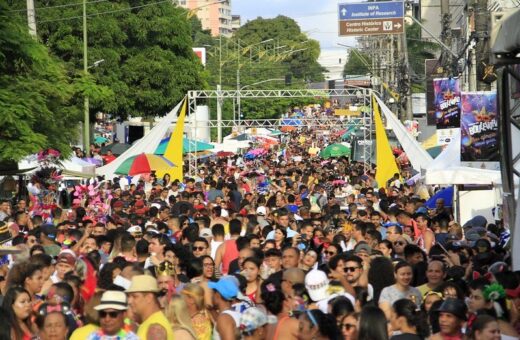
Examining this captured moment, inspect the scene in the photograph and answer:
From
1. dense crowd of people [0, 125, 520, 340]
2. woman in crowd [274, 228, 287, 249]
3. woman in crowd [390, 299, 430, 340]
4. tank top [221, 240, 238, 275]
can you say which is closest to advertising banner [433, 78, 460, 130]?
dense crowd of people [0, 125, 520, 340]

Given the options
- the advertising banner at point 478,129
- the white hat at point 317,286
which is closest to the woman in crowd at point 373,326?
the white hat at point 317,286

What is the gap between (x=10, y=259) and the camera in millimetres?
14375

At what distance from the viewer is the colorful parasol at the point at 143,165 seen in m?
32.2

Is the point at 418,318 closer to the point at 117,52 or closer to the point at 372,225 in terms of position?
the point at 372,225

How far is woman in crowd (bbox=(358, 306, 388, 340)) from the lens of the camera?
858 cm

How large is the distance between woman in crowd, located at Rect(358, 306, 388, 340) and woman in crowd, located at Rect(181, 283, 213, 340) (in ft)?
5.54

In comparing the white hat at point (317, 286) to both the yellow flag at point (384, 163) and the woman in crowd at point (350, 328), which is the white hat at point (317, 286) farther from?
the yellow flag at point (384, 163)

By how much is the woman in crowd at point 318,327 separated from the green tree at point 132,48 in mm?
44257

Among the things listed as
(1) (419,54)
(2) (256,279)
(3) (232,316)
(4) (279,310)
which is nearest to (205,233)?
(2) (256,279)

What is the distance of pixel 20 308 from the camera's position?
32.9ft

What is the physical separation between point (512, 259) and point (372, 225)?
423cm

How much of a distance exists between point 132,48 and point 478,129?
39.9 m

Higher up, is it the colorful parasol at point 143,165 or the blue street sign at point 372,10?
the blue street sign at point 372,10

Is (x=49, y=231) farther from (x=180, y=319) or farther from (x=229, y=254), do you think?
(x=180, y=319)
